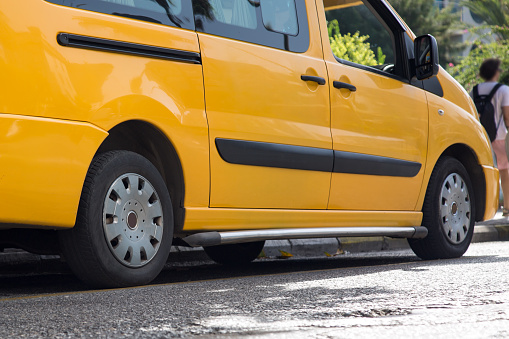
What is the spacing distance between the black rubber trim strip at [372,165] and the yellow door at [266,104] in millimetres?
119

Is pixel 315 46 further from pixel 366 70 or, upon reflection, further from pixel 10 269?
pixel 10 269

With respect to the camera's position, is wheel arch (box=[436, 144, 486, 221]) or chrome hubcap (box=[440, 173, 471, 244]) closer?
chrome hubcap (box=[440, 173, 471, 244])

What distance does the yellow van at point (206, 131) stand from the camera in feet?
11.7

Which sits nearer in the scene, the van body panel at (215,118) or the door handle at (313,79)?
the van body panel at (215,118)

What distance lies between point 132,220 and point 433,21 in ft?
130

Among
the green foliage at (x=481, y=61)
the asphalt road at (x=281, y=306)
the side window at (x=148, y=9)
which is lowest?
the asphalt road at (x=281, y=306)

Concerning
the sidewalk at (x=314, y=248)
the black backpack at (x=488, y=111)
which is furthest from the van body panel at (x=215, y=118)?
the black backpack at (x=488, y=111)

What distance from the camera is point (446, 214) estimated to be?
20.1ft

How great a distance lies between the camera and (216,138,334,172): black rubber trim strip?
4379mm

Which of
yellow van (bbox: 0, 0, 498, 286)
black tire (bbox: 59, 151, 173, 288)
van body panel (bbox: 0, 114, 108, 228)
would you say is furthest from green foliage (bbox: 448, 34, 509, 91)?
van body panel (bbox: 0, 114, 108, 228)

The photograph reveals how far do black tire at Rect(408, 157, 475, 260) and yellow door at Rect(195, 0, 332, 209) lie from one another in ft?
4.13

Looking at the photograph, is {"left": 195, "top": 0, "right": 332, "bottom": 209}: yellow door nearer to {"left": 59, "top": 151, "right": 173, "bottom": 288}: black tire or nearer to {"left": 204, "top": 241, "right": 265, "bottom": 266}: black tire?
{"left": 59, "top": 151, "right": 173, "bottom": 288}: black tire

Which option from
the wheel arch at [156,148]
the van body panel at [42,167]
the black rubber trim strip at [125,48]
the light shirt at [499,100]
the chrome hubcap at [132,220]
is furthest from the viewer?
the light shirt at [499,100]

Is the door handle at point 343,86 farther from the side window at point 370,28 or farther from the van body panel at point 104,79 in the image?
the van body panel at point 104,79
